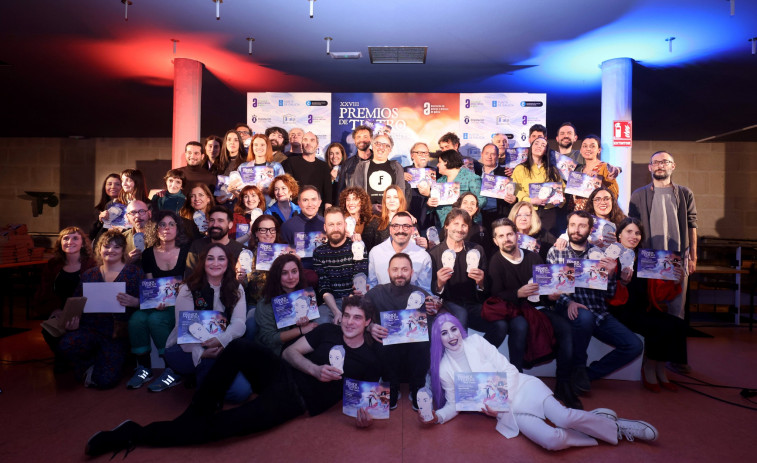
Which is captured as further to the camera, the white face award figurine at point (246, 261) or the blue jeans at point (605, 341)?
the white face award figurine at point (246, 261)

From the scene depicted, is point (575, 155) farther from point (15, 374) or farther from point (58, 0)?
point (15, 374)

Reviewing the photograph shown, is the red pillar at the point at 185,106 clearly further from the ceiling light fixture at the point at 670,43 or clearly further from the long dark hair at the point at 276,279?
the ceiling light fixture at the point at 670,43

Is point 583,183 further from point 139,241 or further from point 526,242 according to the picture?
point 139,241

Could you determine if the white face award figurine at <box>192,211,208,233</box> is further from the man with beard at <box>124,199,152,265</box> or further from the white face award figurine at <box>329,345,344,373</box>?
the white face award figurine at <box>329,345,344,373</box>

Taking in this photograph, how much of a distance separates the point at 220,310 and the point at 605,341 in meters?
3.05

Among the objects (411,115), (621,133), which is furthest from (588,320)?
(411,115)

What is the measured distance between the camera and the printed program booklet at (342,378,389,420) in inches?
119

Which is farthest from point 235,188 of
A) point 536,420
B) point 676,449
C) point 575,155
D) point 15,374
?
point 676,449

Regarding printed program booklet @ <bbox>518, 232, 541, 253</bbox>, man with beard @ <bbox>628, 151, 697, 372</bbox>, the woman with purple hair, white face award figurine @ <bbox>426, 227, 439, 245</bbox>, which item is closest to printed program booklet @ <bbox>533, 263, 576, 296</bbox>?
printed program booklet @ <bbox>518, 232, 541, 253</bbox>

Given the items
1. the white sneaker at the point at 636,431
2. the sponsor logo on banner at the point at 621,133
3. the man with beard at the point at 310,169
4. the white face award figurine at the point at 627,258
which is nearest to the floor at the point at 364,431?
the white sneaker at the point at 636,431

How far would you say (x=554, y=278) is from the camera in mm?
3641

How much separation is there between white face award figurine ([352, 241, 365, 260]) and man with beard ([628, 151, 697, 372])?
2929 mm

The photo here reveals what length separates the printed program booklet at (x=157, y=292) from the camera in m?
3.67

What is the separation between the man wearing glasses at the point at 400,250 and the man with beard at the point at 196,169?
2.19 metres
